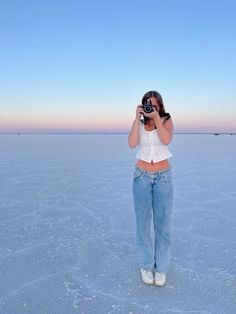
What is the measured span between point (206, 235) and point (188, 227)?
0.31 m

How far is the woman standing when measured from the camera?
2.31 m

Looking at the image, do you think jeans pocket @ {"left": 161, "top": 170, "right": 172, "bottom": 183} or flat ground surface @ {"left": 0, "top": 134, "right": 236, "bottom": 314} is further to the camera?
jeans pocket @ {"left": 161, "top": 170, "right": 172, "bottom": 183}

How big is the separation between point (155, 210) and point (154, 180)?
25 cm

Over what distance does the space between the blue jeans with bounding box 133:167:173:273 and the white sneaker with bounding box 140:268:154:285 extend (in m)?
0.03

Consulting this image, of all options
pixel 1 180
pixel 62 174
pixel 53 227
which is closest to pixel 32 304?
pixel 53 227

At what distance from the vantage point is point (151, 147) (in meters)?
2.37

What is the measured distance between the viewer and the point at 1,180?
6.96m

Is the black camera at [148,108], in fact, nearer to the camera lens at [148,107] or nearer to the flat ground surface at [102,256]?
the camera lens at [148,107]

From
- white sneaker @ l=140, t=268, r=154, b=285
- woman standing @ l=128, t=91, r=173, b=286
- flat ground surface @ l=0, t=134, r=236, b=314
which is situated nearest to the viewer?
flat ground surface @ l=0, t=134, r=236, b=314

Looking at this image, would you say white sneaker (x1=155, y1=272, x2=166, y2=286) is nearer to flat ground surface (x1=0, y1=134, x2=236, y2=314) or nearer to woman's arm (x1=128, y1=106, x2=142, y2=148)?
flat ground surface (x1=0, y1=134, x2=236, y2=314)

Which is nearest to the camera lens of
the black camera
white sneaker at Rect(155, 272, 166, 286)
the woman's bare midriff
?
the black camera

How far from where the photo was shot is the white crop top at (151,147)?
2.36 m

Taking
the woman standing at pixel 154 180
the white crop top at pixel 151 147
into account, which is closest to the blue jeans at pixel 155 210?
the woman standing at pixel 154 180

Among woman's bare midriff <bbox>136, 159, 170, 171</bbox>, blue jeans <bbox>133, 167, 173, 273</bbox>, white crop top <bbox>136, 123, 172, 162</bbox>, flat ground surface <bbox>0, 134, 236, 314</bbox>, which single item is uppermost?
white crop top <bbox>136, 123, 172, 162</bbox>
